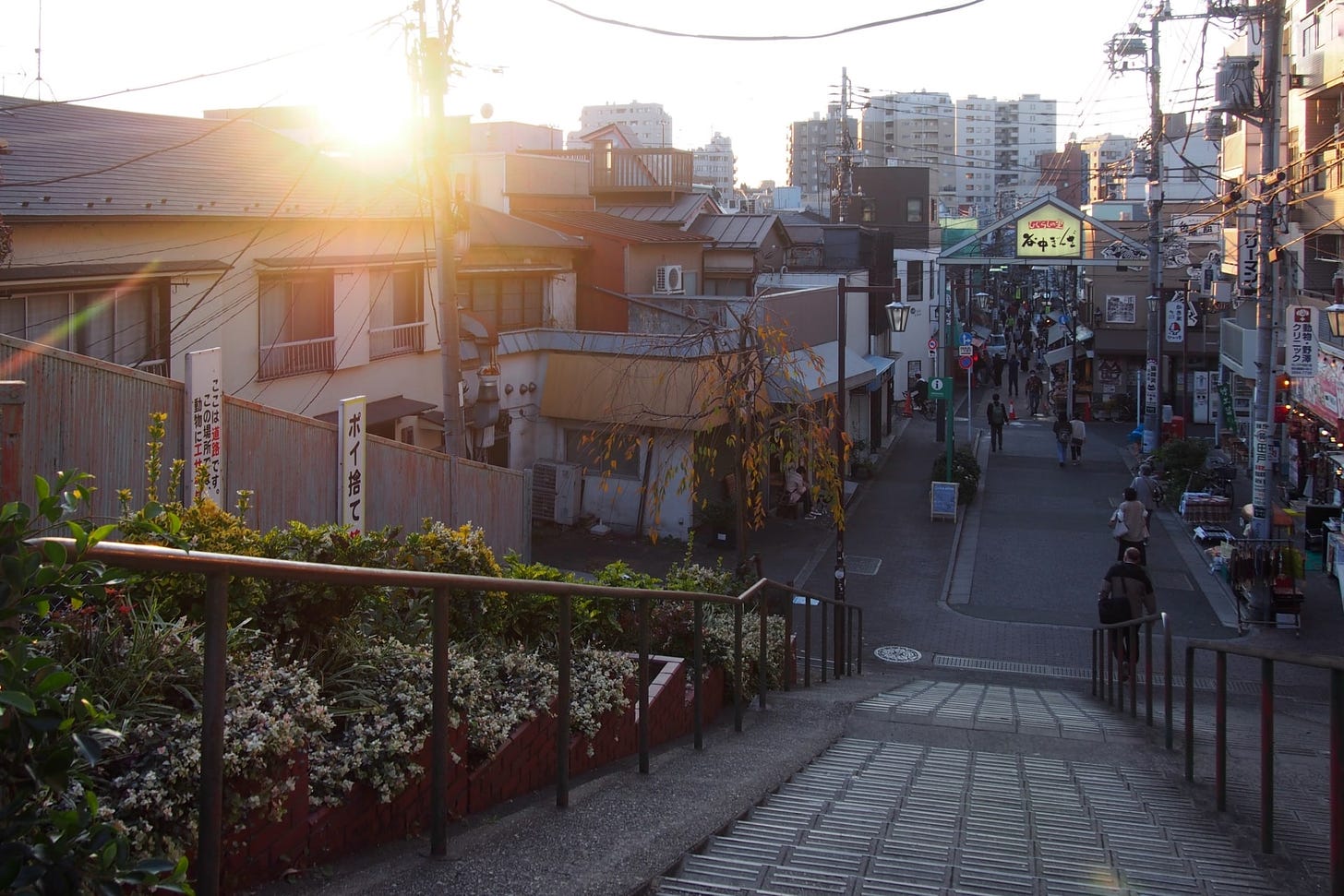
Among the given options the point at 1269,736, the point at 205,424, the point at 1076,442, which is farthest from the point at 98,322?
the point at 1076,442

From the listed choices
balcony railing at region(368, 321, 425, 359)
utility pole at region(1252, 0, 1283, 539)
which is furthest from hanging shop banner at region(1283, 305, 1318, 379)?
balcony railing at region(368, 321, 425, 359)

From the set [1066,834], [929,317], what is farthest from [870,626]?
[929,317]

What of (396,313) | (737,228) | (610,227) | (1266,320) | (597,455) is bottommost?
(597,455)

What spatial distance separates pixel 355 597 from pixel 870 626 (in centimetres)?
1538

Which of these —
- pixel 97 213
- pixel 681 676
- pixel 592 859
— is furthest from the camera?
pixel 97 213

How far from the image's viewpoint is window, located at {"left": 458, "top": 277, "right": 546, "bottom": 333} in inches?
960

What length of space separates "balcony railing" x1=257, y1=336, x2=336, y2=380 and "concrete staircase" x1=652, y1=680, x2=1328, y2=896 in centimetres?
1096

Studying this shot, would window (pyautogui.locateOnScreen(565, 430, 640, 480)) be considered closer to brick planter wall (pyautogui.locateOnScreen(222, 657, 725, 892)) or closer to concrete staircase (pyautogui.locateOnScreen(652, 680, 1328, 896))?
concrete staircase (pyautogui.locateOnScreen(652, 680, 1328, 896))

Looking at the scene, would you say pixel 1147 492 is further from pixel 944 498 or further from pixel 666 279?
pixel 666 279

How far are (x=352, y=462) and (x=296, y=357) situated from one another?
210 inches

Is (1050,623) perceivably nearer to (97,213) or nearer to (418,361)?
(418,361)

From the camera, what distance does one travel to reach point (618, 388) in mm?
23219

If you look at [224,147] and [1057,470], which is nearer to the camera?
[224,147]

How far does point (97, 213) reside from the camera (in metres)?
13.9
